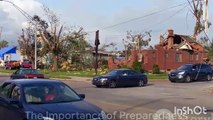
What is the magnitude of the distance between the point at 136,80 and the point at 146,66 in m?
22.2

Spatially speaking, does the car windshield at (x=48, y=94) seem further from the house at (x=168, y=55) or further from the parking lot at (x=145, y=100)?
the house at (x=168, y=55)

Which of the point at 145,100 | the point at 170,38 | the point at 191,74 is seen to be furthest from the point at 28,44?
the point at 145,100

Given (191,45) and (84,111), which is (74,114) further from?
(191,45)

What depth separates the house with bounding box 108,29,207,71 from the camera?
179ft

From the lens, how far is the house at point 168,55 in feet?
179

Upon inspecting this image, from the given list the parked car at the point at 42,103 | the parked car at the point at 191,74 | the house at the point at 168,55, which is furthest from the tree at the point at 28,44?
the parked car at the point at 42,103

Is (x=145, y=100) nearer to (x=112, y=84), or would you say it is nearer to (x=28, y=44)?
(x=112, y=84)

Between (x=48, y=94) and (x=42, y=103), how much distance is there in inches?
18.5

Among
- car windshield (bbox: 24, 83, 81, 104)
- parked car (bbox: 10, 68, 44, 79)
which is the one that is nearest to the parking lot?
car windshield (bbox: 24, 83, 81, 104)

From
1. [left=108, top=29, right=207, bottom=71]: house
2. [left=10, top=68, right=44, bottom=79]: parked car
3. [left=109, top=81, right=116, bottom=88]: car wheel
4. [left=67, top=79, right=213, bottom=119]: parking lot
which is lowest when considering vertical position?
[left=67, top=79, right=213, bottom=119]: parking lot

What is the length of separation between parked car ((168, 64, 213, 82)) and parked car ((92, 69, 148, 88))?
5497 millimetres

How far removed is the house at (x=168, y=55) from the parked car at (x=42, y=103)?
43476mm

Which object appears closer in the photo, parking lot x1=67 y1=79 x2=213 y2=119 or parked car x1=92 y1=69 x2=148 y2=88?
parking lot x1=67 y1=79 x2=213 y2=119

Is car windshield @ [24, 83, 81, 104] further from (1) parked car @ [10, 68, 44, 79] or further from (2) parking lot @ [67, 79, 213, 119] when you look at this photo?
(1) parked car @ [10, 68, 44, 79]
